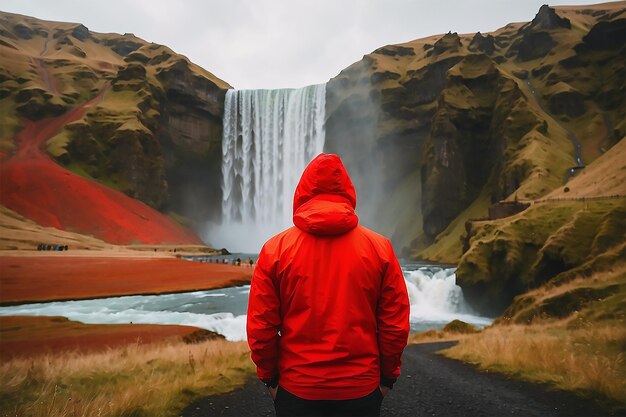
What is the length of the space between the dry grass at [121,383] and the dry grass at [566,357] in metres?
5.64

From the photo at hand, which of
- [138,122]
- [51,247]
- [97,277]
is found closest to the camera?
[97,277]

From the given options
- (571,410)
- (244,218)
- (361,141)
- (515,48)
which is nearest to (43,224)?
(244,218)

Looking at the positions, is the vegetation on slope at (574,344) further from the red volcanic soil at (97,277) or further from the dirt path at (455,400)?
the red volcanic soil at (97,277)

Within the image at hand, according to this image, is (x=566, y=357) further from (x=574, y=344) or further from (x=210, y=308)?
(x=210, y=308)

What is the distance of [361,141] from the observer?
91.9 m

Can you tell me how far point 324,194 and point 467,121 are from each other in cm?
7717

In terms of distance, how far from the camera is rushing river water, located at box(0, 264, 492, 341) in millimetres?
20578

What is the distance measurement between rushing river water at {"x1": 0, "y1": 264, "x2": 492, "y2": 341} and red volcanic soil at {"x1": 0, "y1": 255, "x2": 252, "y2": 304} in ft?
4.92

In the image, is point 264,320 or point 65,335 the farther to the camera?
point 65,335

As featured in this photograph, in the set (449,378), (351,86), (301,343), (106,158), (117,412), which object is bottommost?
(449,378)

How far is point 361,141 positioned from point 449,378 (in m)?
86.2

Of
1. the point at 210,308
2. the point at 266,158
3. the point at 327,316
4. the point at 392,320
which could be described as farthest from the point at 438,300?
the point at 266,158

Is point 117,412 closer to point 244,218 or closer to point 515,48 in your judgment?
point 244,218

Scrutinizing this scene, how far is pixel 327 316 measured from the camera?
9.26 ft
